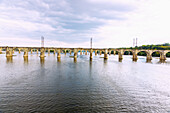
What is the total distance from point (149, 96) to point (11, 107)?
2216 centimetres

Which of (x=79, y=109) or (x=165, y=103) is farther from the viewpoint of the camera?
(x=165, y=103)

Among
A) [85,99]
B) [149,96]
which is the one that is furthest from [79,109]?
[149,96]

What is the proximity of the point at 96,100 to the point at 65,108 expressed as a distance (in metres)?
5.13

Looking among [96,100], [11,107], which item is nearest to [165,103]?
[96,100]

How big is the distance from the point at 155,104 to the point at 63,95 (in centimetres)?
1482

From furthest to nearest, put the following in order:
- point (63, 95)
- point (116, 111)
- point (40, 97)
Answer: point (63, 95)
point (40, 97)
point (116, 111)

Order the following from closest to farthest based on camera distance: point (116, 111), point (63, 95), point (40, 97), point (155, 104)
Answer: point (116, 111) < point (155, 104) < point (40, 97) < point (63, 95)

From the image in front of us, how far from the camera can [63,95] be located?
644 inches

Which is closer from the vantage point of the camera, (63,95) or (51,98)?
(51,98)

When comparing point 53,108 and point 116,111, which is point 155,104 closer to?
point 116,111

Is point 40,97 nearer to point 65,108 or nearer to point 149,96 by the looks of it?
point 65,108

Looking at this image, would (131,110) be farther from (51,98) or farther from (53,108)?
(51,98)

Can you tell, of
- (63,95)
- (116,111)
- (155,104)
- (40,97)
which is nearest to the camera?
(116,111)

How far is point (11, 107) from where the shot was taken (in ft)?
40.3
